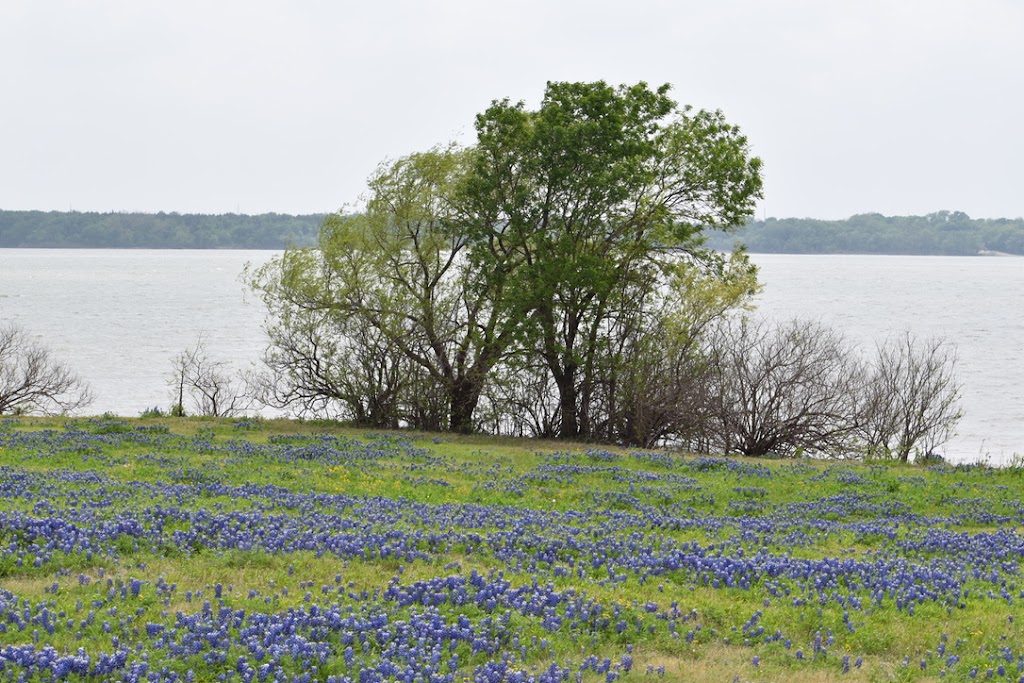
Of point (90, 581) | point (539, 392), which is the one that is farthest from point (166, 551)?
point (539, 392)

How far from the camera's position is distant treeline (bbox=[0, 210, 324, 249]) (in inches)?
6831

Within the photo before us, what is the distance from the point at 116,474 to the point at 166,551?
7.17 meters

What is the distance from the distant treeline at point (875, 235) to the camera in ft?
612

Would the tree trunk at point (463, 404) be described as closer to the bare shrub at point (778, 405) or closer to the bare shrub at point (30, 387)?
the bare shrub at point (778, 405)

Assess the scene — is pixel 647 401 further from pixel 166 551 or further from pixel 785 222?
pixel 785 222

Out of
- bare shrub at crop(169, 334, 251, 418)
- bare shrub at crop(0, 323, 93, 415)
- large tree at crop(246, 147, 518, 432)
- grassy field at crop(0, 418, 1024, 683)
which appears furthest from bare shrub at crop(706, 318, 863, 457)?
bare shrub at crop(0, 323, 93, 415)

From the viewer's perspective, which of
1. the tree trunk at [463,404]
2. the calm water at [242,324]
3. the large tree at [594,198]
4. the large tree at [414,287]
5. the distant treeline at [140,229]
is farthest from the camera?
the distant treeline at [140,229]

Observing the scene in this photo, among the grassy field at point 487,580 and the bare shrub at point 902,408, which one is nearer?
the grassy field at point 487,580

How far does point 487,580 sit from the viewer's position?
1000 cm

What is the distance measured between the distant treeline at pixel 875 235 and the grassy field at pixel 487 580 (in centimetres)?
17040

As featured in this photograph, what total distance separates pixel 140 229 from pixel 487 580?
7710 inches

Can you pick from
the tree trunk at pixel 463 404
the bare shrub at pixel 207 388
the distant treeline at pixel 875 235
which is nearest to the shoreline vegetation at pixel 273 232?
the distant treeline at pixel 875 235

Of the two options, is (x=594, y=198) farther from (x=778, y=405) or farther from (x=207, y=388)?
(x=207, y=388)

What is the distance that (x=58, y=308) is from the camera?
109125 millimetres
